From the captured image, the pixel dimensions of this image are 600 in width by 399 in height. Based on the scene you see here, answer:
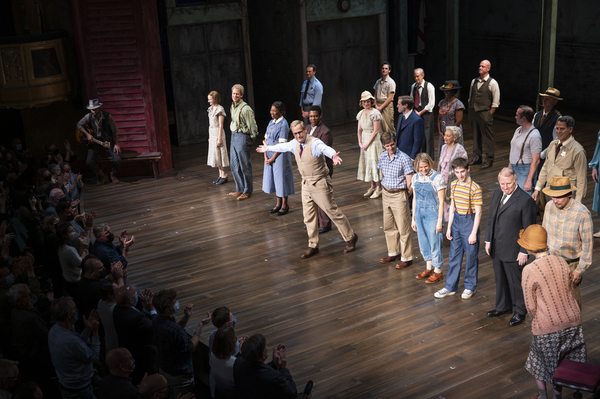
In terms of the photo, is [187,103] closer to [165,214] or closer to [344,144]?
[344,144]

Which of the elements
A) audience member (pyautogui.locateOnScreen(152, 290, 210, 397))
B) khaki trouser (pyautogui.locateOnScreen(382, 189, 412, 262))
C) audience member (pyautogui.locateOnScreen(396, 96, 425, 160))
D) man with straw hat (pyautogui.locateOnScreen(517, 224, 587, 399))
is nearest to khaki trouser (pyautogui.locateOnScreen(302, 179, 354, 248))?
khaki trouser (pyautogui.locateOnScreen(382, 189, 412, 262))

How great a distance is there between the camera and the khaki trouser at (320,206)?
7.02m

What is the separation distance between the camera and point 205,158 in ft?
39.3

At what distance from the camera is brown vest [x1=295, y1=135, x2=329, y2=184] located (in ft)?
22.7

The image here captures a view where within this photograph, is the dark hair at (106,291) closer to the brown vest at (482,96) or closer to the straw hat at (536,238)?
the straw hat at (536,238)

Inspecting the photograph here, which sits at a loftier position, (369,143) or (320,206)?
(369,143)

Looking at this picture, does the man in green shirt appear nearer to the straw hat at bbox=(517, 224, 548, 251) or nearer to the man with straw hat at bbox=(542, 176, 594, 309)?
the man with straw hat at bbox=(542, 176, 594, 309)

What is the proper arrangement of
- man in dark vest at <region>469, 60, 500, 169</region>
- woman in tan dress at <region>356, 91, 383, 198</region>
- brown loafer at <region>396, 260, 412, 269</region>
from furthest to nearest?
man in dark vest at <region>469, 60, 500, 169</region> → woman in tan dress at <region>356, 91, 383, 198</region> → brown loafer at <region>396, 260, 412, 269</region>

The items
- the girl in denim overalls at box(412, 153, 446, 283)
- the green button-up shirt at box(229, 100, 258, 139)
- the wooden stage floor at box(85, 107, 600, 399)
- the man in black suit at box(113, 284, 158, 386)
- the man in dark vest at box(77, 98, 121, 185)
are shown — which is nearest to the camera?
the man in black suit at box(113, 284, 158, 386)

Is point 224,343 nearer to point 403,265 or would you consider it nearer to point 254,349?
point 254,349

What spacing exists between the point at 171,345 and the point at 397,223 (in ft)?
9.94

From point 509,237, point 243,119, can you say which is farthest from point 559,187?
point 243,119

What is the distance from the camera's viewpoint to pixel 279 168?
8.37 meters

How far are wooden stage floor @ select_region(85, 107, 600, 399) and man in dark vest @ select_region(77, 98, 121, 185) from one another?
0.58 m
